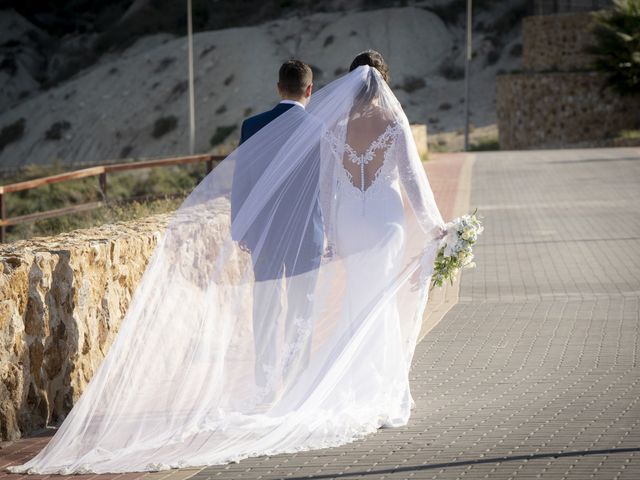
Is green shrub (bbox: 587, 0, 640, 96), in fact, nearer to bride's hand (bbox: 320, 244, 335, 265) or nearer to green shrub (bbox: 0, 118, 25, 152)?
A: green shrub (bbox: 0, 118, 25, 152)

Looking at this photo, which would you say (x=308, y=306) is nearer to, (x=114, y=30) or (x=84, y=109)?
(x=84, y=109)

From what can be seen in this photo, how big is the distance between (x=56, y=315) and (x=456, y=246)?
2304 millimetres

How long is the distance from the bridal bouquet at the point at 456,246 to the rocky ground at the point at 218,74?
57.4m

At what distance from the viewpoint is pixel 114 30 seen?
85.8m

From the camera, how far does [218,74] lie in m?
74.4

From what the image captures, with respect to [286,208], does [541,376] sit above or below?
below

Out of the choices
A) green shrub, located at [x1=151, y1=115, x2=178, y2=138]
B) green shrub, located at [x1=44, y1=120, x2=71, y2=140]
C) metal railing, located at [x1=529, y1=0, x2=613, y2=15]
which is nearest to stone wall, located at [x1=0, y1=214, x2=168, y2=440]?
metal railing, located at [x1=529, y1=0, x2=613, y2=15]

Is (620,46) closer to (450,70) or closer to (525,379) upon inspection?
(450,70)

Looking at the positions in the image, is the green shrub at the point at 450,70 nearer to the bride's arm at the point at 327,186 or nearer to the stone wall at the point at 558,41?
the stone wall at the point at 558,41

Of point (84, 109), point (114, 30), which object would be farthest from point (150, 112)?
point (114, 30)

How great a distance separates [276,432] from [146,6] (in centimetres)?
8289

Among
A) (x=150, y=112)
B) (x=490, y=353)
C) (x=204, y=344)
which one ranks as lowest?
(x=150, y=112)

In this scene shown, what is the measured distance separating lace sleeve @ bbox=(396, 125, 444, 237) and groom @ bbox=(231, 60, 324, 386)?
49 centimetres

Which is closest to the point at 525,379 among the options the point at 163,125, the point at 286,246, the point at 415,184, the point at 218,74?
the point at 415,184
